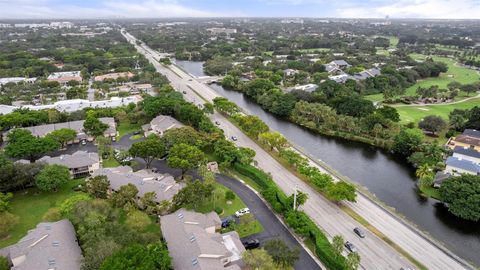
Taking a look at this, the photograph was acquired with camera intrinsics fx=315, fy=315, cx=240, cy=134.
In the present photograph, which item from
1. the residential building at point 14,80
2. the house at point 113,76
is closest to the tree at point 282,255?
the house at point 113,76

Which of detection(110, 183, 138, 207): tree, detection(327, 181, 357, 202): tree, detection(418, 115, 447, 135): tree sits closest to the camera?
detection(110, 183, 138, 207): tree

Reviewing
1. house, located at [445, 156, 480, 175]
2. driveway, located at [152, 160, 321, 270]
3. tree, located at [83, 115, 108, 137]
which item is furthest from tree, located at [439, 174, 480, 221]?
tree, located at [83, 115, 108, 137]

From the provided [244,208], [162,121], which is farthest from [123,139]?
[244,208]

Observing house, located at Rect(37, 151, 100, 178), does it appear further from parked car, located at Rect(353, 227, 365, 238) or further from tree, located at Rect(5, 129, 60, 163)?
parked car, located at Rect(353, 227, 365, 238)

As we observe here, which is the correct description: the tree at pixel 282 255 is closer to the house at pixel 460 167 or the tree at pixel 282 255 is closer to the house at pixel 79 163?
the house at pixel 79 163

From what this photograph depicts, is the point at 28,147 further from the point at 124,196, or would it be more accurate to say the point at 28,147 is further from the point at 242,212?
the point at 242,212

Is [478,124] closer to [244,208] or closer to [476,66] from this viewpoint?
[244,208]

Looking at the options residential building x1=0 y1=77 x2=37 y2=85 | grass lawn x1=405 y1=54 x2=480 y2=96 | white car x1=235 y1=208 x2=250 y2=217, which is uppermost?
grass lawn x1=405 y1=54 x2=480 y2=96
